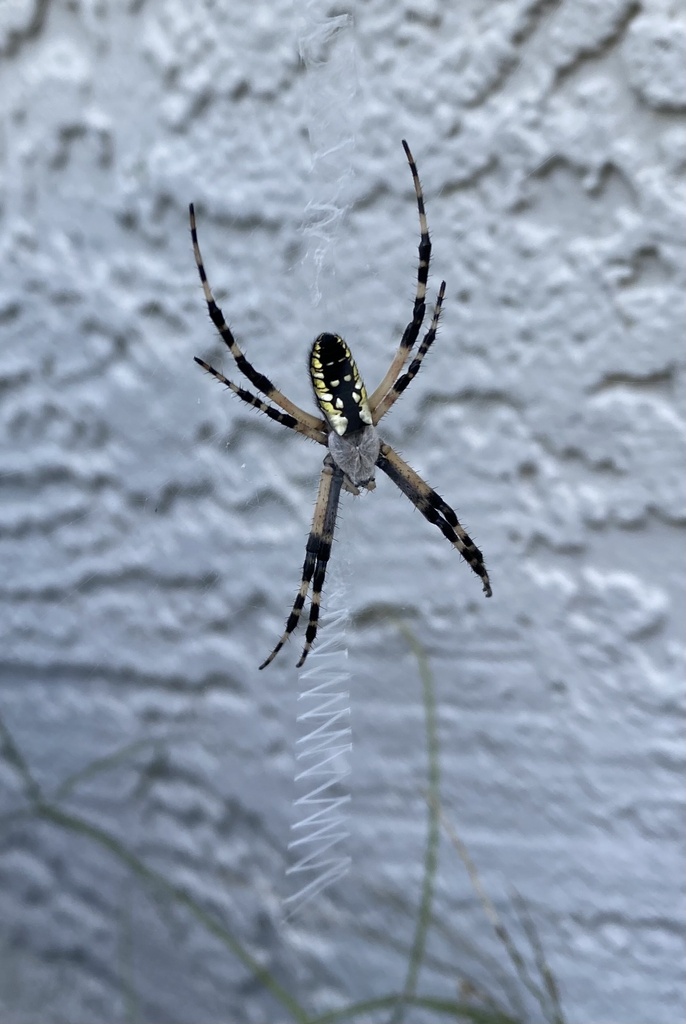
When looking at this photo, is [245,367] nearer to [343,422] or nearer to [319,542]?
[343,422]

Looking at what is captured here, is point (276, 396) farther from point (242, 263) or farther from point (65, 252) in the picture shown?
point (65, 252)

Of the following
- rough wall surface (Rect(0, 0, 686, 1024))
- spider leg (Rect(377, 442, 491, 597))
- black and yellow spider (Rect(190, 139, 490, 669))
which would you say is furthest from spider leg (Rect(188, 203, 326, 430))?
rough wall surface (Rect(0, 0, 686, 1024))

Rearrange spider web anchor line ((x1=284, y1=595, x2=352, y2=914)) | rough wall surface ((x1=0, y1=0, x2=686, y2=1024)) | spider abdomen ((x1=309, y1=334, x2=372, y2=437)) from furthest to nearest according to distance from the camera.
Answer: spider web anchor line ((x1=284, y1=595, x2=352, y2=914))
rough wall surface ((x1=0, y1=0, x2=686, y2=1024))
spider abdomen ((x1=309, y1=334, x2=372, y2=437))

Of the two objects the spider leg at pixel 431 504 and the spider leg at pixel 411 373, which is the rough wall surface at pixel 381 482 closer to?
the spider leg at pixel 431 504

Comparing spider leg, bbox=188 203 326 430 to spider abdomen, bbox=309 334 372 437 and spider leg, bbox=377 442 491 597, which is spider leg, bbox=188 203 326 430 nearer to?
spider abdomen, bbox=309 334 372 437

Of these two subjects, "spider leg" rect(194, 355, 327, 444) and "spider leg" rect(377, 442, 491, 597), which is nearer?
"spider leg" rect(194, 355, 327, 444)

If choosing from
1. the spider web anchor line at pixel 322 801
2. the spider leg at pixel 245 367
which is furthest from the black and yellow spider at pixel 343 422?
the spider web anchor line at pixel 322 801

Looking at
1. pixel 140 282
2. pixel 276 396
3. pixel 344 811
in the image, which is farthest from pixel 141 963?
pixel 276 396
